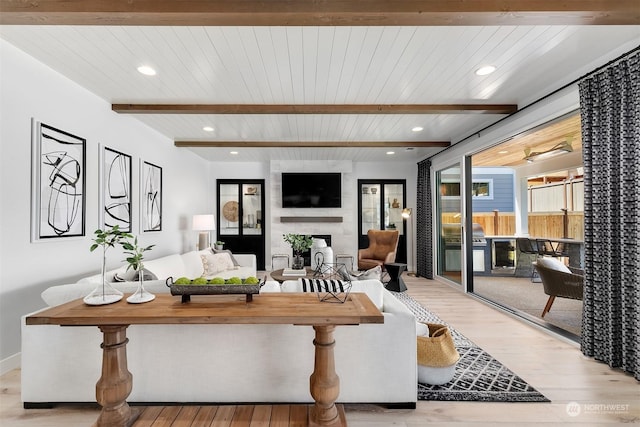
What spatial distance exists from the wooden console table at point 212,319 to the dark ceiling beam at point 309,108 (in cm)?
243

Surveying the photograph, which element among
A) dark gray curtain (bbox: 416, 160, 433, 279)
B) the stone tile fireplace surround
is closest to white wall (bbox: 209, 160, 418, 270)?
the stone tile fireplace surround

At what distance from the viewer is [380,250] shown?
622 centimetres

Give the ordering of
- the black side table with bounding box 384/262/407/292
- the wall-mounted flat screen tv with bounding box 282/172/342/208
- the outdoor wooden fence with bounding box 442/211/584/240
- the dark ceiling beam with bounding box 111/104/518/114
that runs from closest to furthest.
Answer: the dark ceiling beam with bounding box 111/104/518/114 → the black side table with bounding box 384/262/407/292 → the outdoor wooden fence with bounding box 442/211/584/240 → the wall-mounted flat screen tv with bounding box 282/172/342/208

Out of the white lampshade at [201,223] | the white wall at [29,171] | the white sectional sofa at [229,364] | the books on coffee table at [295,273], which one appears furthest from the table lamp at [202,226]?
the white sectional sofa at [229,364]

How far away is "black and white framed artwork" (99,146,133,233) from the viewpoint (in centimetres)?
350

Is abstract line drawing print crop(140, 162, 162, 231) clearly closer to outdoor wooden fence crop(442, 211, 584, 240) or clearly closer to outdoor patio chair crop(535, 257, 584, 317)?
outdoor wooden fence crop(442, 211, 584, 240)

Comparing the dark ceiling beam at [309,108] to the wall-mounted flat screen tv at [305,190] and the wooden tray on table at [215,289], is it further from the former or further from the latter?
the wall-mounted flat screen tv at [305,190]

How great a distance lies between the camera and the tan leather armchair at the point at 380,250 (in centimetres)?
595

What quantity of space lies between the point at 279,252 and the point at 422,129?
396cm

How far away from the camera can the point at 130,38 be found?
2.30m

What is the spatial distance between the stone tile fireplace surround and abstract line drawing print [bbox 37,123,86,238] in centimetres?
408

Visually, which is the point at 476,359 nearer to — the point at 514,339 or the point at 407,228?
the point at 514,339

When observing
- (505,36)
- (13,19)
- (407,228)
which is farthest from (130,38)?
(407,228)

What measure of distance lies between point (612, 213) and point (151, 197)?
521 centimetres
